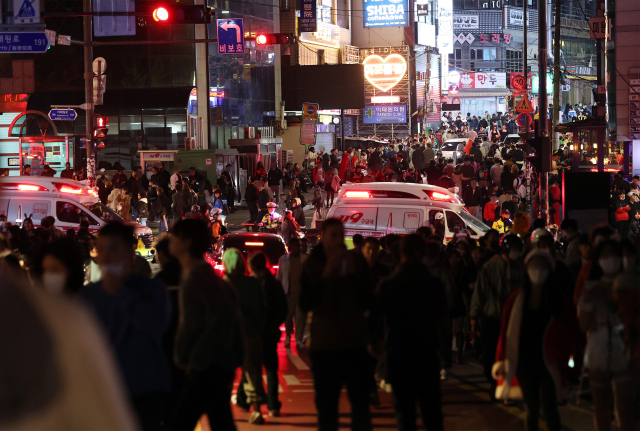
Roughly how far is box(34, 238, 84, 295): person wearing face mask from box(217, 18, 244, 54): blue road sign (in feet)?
80.5

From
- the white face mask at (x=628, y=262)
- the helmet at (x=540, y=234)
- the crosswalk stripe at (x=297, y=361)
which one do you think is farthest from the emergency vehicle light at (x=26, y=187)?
the white face mask at (x=628, y=262)

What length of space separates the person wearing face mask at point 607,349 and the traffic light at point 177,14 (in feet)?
44.2

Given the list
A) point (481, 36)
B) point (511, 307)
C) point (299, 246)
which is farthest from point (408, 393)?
point (481, 36)

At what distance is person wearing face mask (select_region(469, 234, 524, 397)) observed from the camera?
8.41 m

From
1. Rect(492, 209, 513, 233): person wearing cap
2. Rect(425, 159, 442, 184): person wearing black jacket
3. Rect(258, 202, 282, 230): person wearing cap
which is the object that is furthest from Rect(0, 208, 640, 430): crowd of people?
Rect(425, 159, 442, 184): person wearing black jacket

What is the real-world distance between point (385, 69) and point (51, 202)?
157ft

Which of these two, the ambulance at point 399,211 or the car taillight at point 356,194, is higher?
the car taillight at point 356,194

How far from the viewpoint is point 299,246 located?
1110 cm

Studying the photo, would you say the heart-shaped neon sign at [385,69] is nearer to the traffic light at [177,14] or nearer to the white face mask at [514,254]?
the traffic light at [177,14]

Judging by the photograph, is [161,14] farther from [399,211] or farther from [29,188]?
[399,211]

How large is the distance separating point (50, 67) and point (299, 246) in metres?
29.8

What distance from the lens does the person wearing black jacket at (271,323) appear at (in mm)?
7723

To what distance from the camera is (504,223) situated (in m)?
18.3

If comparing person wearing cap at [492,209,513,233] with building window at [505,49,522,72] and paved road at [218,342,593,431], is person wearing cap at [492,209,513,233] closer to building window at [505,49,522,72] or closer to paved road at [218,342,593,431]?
paved road at [218,342,593,431]
